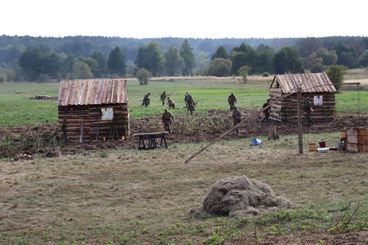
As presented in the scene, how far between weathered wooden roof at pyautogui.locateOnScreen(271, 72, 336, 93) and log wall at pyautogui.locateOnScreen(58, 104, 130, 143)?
33.3 ft

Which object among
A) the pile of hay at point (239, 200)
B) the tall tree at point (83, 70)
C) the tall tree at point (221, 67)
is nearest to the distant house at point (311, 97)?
the pile of hay at point (239, 200)

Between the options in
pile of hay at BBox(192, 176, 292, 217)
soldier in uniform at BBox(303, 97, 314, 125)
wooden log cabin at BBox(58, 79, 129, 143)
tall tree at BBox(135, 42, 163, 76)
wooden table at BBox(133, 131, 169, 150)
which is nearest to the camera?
pile of hay at BBox(192, 176, 292, 217)

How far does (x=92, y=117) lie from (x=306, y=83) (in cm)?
1245

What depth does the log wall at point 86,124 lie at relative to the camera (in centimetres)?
2938

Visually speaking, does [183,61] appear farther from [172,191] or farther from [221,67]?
[172,191]

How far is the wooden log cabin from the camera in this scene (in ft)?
96.3

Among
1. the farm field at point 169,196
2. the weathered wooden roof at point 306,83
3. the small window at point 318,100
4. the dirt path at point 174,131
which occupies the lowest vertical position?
the dirt path at point 174,131

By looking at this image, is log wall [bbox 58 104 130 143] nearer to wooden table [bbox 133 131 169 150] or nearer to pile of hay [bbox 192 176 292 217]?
wooden table [bbox 133 131 169 150]

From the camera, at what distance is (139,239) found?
39.5ft

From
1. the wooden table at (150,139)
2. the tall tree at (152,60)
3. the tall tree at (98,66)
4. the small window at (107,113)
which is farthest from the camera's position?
the tall tree at (152,60)

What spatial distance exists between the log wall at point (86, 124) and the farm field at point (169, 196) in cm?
372

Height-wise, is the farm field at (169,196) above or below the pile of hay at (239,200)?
below

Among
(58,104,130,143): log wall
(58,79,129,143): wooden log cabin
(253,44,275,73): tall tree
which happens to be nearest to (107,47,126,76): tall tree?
(253,44,275,73): tall tree

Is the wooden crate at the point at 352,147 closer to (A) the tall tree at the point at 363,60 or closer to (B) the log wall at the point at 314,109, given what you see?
(B) the log wall at the point at 314,109
